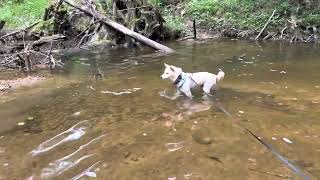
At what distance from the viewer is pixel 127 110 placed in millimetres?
7082

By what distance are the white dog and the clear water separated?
0.24 metres

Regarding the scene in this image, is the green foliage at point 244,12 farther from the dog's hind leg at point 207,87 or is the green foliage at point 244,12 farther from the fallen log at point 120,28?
the dog's hind leg at point 207,87

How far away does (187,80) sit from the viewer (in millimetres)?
7992

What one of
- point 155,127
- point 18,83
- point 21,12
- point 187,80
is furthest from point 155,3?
point 155,127

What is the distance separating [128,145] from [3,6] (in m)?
24.0

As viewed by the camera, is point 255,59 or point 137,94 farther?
point 255,59

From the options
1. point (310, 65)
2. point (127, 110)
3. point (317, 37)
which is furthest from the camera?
point (317, 37)

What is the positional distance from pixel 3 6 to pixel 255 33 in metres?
16.3

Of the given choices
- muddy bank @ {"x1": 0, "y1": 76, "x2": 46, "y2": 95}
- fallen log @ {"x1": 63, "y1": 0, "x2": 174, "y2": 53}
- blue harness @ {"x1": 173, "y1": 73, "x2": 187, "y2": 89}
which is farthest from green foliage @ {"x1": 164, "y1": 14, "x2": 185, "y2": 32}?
blue harness @ {"x1": 173, "y1": 73, "x2": 187, "y2": 89}

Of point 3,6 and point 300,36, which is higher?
point 3,6

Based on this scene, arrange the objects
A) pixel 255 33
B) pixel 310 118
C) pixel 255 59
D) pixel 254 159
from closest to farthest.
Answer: pixel 254 159, pixel 310 118, pixel 255 59, pixel 255 33

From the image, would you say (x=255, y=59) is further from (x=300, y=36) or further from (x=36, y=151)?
(x=36, y=151)

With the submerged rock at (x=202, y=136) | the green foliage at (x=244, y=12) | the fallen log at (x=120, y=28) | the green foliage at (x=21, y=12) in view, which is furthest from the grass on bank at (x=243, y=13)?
the submerged rock at (x=202, y=136)

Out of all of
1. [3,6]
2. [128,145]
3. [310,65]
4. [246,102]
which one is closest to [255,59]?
[310,65]
